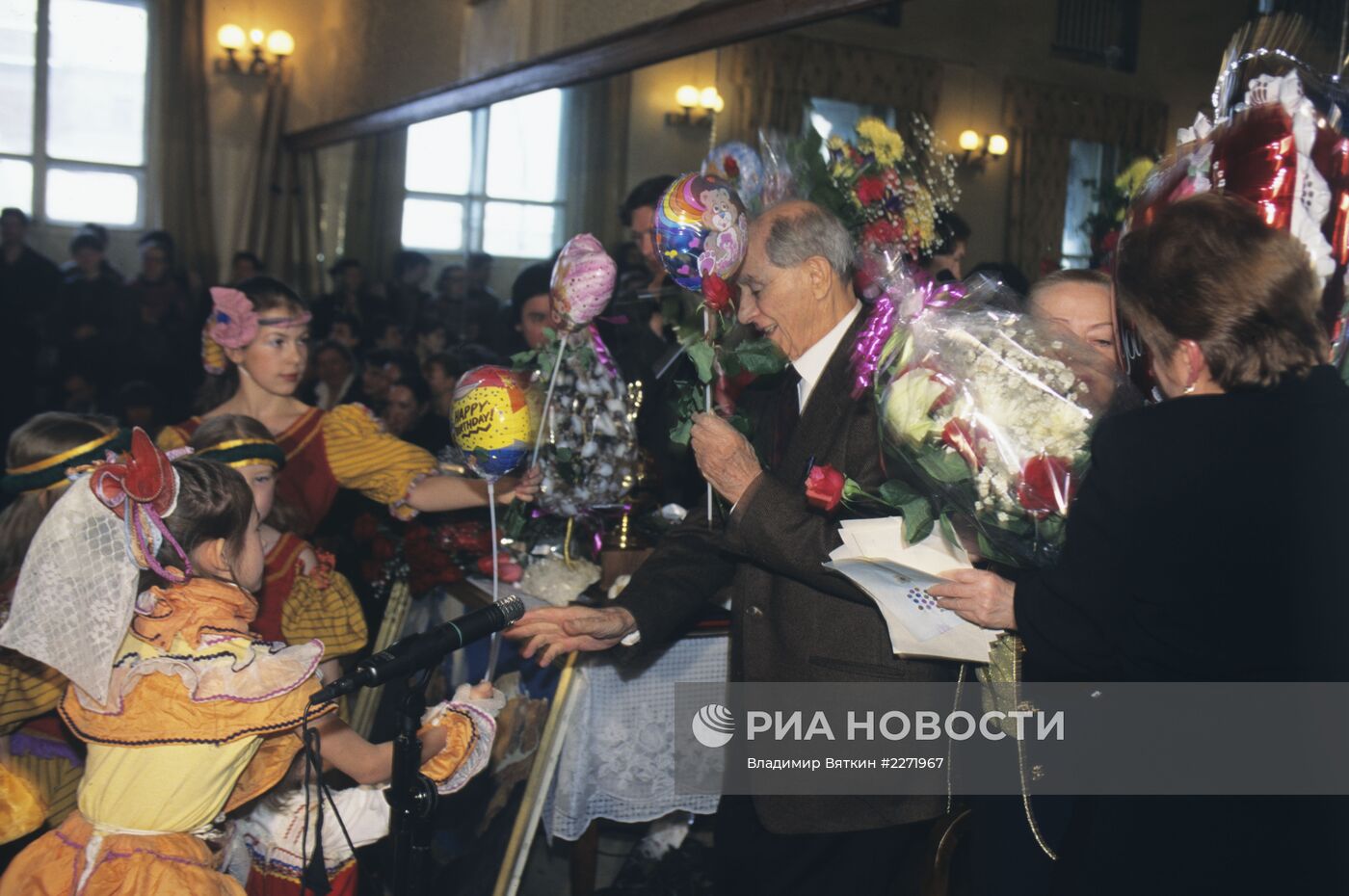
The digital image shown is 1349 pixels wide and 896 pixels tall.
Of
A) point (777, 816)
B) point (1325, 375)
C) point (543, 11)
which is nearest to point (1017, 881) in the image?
point (777, 816)

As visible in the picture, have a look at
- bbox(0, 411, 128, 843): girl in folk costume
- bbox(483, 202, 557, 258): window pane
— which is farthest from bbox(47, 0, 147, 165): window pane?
bbox(0, 411, 128, 843): girl in folk costume

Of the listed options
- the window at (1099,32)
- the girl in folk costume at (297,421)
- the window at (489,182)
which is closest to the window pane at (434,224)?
the window at (489,182)

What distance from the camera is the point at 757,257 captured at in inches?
91.0

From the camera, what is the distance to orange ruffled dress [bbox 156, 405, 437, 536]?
322 centimetres

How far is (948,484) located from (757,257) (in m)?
0.75

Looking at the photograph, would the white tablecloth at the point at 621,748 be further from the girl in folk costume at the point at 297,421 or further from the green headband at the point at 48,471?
the green headband at the point at 48,471

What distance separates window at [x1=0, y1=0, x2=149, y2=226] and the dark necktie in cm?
985

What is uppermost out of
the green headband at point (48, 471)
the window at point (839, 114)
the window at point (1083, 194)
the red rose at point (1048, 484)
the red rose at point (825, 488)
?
the window at point (839, 114)

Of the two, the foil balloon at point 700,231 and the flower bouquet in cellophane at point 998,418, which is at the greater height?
the foil balloon at point 700,231

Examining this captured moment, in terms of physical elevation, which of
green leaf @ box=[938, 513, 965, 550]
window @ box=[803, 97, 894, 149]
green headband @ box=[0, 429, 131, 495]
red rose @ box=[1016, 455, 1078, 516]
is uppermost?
window @ box=[803, 97, 894, 149]

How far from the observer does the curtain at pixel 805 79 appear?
197 inches

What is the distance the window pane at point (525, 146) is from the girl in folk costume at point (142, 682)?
4774mm

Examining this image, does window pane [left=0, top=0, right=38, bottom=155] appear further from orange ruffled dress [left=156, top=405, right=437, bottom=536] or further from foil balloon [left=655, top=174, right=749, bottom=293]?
foil balloon [left=655, top=174, right=749, bottom=293]

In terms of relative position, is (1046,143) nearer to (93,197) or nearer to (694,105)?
(694,105)
